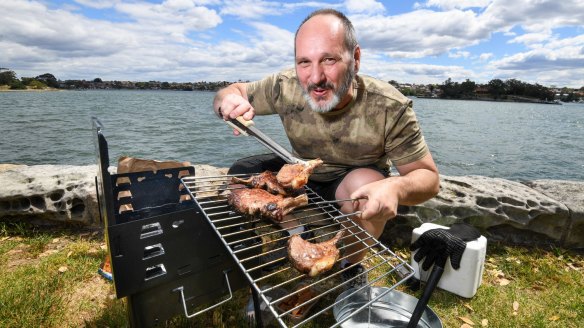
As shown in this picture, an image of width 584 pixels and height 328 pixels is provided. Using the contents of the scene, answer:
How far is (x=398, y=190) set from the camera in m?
2.64

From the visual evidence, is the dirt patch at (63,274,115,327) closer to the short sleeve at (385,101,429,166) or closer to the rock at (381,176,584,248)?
the short sleeve at (385,101,429,166)

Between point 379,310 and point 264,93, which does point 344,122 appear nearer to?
point 264,93

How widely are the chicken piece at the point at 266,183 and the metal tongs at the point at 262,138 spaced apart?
0.22 m

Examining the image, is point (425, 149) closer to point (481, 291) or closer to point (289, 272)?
point (481, 291)

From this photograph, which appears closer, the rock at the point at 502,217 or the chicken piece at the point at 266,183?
the chicken piece at the point at 266,183

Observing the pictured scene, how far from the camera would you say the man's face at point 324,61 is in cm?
310

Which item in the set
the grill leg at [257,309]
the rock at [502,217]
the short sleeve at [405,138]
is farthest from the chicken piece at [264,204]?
the rock at [502,217]

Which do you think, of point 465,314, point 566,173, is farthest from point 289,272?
point 566,173

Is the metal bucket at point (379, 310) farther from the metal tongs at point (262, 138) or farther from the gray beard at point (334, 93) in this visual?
the gray beard at point (334, 93)

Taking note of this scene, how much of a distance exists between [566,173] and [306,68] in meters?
22.9

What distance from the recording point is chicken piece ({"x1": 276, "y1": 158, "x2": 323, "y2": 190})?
2555mm

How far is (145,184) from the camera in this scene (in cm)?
287

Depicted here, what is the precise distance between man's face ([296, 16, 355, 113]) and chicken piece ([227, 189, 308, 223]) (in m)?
1.26

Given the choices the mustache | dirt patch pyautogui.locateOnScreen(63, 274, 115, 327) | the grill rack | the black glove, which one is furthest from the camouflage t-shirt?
dirt patch pyautogui.locateOnScreen(63, 274, 115, 327)
